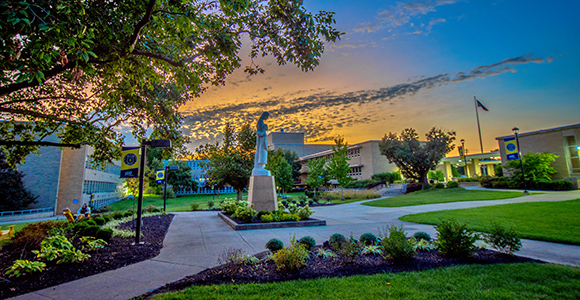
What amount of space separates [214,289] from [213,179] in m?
23.2

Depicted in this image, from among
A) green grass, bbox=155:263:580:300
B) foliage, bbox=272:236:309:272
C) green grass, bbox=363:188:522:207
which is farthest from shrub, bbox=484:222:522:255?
green grass, bbox=363:188:522:207

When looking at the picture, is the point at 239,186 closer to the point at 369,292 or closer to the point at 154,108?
the point at 154,108

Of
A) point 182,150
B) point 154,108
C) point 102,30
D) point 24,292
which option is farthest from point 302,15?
point 24,292

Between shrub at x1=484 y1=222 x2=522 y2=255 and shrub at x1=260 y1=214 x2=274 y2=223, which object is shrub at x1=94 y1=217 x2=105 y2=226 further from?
shrub at x1=484 y1=222 x2=522 y2=255

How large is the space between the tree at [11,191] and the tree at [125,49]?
2144 centimetres

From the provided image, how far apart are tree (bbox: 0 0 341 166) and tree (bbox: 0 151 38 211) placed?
21.4m

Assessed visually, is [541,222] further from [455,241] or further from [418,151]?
[418,151]

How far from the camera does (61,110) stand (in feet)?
25.5

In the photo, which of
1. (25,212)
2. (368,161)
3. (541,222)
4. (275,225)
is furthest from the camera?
(368,161)

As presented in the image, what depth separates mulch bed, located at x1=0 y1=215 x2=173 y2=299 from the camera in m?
4.18

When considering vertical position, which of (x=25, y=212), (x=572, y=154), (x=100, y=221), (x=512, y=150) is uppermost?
(x=512, y=150)

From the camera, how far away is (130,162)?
832 cm

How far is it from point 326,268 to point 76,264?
191 inches

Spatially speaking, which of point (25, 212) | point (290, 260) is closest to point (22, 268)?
point (290, 260)
